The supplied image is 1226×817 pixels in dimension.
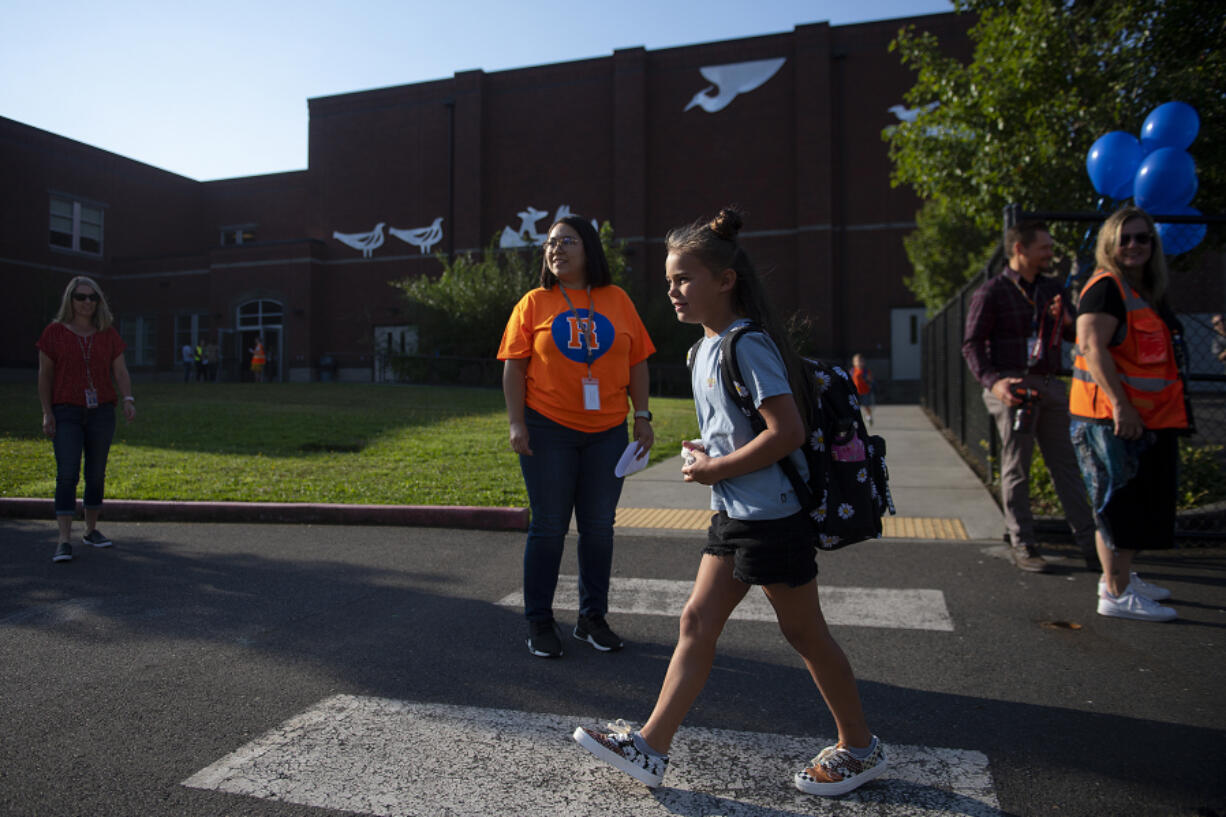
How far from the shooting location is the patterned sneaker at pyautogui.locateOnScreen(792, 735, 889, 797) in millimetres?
2438

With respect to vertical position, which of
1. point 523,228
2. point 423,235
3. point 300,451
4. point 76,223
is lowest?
point 300,451

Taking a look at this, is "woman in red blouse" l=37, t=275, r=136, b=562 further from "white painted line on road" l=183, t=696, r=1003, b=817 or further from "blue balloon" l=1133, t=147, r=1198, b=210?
"blue balloon" l=1133, t=147, r=1198, b=210

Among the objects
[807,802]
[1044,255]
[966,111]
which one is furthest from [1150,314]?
[966,111]

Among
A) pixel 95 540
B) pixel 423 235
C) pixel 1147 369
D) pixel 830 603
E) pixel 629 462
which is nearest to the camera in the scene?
pixel 629 462

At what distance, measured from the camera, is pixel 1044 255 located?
5320 mm

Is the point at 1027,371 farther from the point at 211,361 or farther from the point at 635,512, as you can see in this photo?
the point at 211,361

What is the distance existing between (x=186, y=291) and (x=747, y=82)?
26295mm

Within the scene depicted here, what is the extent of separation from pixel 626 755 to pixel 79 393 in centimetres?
516

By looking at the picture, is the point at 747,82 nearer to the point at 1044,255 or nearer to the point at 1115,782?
the point at 1044,255

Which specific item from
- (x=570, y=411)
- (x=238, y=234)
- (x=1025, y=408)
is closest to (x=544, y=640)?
(x=570, y=411)

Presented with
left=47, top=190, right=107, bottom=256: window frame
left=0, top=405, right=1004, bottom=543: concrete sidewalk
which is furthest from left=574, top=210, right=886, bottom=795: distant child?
left=47, top=190, right=107, bottom=256: window frame

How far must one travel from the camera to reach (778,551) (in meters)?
2.35

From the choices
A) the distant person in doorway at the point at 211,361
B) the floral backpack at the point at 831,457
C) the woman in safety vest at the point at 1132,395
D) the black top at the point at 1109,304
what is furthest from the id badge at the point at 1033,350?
the distant person in doorway at the point at 211,361

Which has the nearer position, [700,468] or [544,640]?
[700,468]
